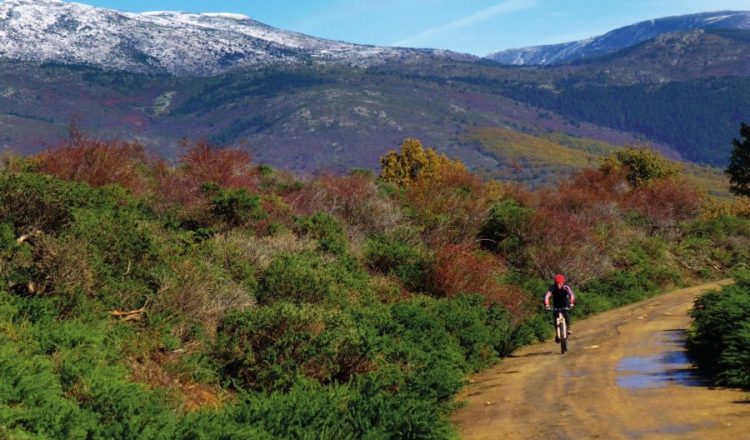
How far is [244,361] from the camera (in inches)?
599

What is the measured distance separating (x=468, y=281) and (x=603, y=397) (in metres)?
12.4

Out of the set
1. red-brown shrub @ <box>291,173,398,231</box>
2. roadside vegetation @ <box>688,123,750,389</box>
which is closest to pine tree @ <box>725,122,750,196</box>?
red-brown shrub @ <box>291,173,398,231</box>

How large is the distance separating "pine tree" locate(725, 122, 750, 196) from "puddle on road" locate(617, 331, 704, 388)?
2378 inches

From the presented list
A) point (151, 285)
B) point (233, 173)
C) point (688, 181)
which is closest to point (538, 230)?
point (233, 173)

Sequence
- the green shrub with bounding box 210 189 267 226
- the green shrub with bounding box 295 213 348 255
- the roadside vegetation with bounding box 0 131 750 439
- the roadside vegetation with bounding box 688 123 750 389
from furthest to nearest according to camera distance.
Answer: the green shrub with bounding box 295 213 348 255 → the green shrub with bounding box 210 189 267 226 → the roadside vegetation with bounding box 688 123 750 389 → the roadside vegetation with bounding box 0 131 750 439

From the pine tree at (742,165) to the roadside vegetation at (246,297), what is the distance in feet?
134

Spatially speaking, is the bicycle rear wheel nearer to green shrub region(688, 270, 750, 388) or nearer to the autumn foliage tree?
green shrub region(688, 270, 750, 388)

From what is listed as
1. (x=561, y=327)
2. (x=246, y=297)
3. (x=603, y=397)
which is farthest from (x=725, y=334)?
(x=246, y=297)

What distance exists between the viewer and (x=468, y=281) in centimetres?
2636

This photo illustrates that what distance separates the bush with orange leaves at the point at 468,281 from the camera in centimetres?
2597

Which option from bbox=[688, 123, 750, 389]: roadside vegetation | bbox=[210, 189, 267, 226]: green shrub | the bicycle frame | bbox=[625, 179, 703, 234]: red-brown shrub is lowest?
bbox=[625, 179, 703, 234]: red-brown shrub

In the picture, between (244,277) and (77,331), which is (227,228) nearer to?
(244,277)

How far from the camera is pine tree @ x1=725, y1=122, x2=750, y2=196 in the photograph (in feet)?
243

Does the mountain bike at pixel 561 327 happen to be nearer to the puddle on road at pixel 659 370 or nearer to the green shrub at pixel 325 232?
the puddle on road at pixel 659 370
